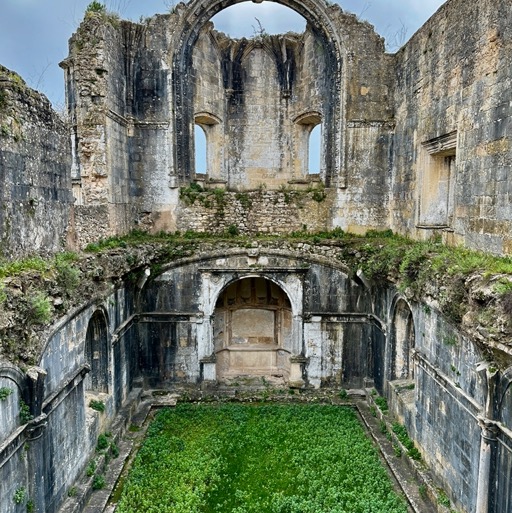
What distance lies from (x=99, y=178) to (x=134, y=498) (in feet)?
25.0

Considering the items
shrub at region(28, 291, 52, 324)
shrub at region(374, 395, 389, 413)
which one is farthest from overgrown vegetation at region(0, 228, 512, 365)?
shrub at region(374, 395, 389, 413)

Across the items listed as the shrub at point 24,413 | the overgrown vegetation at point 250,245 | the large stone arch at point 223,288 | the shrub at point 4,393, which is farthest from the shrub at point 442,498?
→ the shrub at point 4,393

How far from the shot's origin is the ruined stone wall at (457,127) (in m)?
8.16

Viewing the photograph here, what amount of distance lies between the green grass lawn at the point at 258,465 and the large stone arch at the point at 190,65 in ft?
22.8

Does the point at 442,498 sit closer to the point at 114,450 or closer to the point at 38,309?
the point at 114,450

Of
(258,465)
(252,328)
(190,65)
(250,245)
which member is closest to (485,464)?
(258,465)

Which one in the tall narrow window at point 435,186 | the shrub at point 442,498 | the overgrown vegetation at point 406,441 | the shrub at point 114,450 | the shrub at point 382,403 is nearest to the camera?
the shrub at point 442,498

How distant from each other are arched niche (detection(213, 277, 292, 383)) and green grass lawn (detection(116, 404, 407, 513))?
2.75 metres

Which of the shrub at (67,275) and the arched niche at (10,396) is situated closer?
the arched niche at (10,396)

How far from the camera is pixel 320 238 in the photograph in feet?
42.6

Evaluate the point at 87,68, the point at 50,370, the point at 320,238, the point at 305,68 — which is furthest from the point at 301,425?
the point at 305,68

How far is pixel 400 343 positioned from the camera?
10.7m

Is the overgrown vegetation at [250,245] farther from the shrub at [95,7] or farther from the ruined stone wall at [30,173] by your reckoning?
the shrub at [95,7]

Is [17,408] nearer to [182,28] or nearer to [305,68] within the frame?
[182,28]
